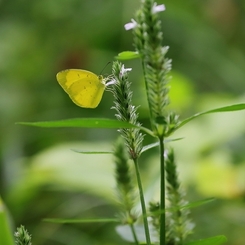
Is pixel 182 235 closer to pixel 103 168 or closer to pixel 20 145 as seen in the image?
pixel 103 168

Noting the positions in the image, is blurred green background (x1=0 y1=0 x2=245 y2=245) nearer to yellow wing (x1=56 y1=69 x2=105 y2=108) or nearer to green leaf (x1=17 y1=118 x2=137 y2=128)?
yellow wing (x1=56 y1=69 x2=105 y2=108)

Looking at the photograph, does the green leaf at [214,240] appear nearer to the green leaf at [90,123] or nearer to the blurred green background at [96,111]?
the green leaf at [90,123]

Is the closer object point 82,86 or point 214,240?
point 214,240

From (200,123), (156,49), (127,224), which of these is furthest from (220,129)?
(156,49)

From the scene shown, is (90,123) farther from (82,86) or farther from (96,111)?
(96,111)

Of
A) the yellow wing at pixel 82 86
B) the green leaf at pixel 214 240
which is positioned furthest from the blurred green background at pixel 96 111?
the green leaf at pixel 214 240

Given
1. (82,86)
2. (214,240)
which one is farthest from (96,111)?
(214,240)
